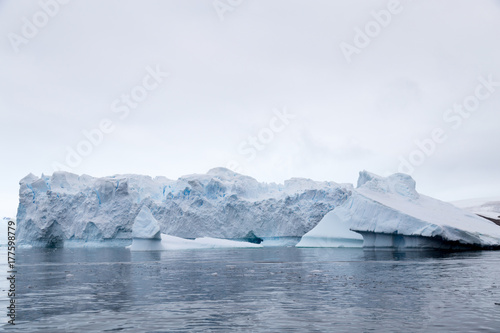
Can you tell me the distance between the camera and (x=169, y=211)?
182ft

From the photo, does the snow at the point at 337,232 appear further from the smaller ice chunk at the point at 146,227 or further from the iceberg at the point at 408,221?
the smaller ice chunk at the point at 146,227

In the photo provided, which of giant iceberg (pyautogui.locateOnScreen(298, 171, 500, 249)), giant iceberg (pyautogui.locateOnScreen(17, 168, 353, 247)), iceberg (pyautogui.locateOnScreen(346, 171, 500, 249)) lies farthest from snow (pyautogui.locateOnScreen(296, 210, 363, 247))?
giant iceberg (pyautogui.locateOnScreen(17, 168, 353, 247))

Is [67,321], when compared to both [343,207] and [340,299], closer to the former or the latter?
[340,299]

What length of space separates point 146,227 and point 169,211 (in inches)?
682

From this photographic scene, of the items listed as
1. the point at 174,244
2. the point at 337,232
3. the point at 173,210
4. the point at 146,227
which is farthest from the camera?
the point at 173,210

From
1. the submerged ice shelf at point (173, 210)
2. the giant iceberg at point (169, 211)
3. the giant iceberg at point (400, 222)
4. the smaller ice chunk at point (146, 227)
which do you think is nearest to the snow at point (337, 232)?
the giant iceberg at point (400, 222)

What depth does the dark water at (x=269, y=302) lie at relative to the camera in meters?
7.87

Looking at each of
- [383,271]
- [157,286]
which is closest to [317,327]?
[157,286]

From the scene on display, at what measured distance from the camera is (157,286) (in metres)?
13.5

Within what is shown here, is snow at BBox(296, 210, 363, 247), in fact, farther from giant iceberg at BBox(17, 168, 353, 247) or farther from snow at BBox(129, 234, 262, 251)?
giant iceberg at BBox(17, 168, 353, 247)

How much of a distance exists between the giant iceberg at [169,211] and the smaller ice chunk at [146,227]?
626 inches

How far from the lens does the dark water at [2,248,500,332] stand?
7867 millimetres

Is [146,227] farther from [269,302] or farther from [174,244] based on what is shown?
[269,302]

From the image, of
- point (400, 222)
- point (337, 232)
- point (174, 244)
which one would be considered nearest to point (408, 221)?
point (400, 222)
